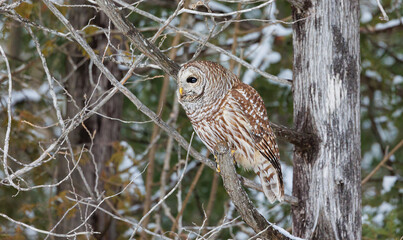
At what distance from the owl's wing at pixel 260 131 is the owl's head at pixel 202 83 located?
0.10 meters

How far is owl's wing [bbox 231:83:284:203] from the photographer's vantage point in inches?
153

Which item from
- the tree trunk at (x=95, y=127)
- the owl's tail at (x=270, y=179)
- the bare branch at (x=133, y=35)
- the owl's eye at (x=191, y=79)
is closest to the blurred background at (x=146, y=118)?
the tree trunk at (x=95, y=127)

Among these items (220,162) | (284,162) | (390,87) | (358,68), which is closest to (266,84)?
(284,162)

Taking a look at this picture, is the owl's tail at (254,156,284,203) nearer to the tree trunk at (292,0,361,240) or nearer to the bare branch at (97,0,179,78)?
the tree trunk at (292,0,361,240)

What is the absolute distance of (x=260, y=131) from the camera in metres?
3.96

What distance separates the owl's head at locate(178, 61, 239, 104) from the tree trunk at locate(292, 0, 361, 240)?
0.49 m

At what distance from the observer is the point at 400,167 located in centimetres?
688

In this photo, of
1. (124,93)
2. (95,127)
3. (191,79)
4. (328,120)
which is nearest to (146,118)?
(95,127)

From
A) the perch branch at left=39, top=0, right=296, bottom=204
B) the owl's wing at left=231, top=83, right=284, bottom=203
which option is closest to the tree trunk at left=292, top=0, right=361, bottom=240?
the owl's wing at left=231, top=83, right=284, bottom=203

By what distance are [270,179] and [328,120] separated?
0.69 m

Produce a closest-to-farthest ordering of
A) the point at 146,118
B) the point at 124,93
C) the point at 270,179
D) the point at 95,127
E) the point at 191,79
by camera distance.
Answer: the point at 124,93, the point at 191,79, the point at 270,179, the point at 95,127, the point at 146,118

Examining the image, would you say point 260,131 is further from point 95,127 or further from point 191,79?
point 95,127

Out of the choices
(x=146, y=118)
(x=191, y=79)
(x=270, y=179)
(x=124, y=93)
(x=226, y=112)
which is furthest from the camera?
(x=146, y=118)

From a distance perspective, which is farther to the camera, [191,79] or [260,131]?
[260,131]
